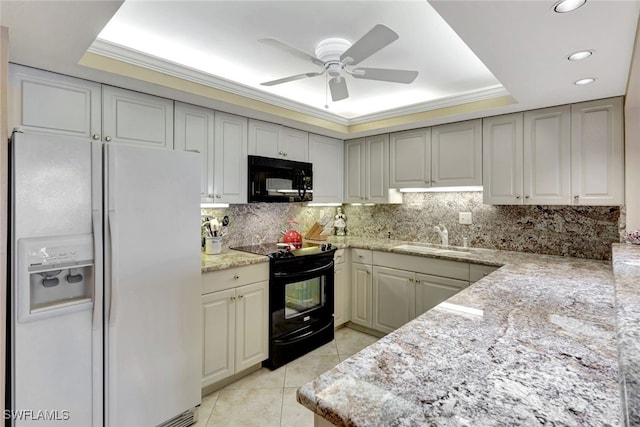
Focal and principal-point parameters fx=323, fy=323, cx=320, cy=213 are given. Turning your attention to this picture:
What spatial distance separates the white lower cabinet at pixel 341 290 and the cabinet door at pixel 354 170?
0.80 meters

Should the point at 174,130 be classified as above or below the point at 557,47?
below

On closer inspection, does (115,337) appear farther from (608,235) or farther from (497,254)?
(608,235)

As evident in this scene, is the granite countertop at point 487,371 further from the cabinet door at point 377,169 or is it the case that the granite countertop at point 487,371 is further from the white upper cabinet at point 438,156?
the cabinet door at point 377,169

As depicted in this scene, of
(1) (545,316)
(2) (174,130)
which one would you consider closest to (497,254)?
(1) (545,316)

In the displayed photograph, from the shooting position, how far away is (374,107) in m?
3.52

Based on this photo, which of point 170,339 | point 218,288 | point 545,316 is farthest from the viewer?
point 218,288

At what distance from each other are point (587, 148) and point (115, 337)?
3365 mm

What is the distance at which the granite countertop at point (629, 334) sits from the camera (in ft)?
1.35

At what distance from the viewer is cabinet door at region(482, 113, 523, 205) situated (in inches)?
108

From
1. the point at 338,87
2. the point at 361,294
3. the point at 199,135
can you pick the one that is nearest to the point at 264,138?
the point at 199,135

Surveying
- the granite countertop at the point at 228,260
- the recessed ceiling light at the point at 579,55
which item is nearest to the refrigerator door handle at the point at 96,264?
the granite countertop at the point at 228,260

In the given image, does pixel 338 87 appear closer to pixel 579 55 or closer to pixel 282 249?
pixel 579 55

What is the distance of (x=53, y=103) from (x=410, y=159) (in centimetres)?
292

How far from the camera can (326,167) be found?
373 centimetres
